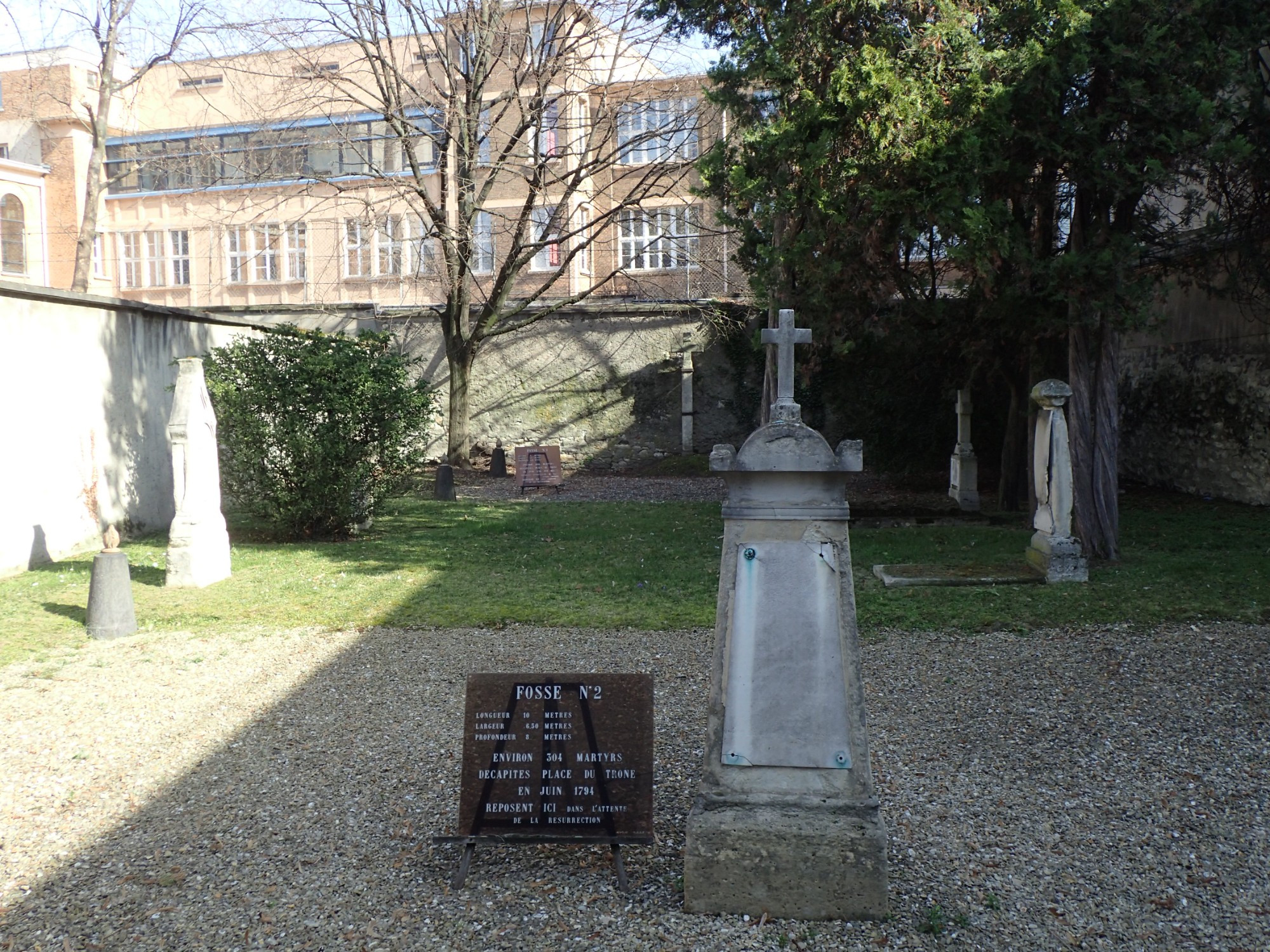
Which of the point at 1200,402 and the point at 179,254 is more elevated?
the point at 179,254

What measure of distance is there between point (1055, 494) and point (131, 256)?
3212cm

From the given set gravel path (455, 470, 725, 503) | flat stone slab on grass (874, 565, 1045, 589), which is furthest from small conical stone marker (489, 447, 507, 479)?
flat stone slab on grass (874, 565, 1045, 589)

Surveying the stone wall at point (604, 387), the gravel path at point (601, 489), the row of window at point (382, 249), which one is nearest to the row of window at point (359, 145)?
the row of window at point (382, 249)

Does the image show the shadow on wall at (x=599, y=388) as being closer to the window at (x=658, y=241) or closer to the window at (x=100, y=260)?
the window at (x=658, y=241)

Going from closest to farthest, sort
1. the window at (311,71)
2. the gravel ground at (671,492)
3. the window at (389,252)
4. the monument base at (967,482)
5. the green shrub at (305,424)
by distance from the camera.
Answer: the green shrub at (305,424) < the monument base at (967,482) < the gravel ground at (671,492) < the window at (311,71) < the window at (389,252)

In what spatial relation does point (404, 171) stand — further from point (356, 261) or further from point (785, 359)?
point (785, 359)

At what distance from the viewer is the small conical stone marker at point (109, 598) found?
7.64 metres

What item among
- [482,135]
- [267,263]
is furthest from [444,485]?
[267,263]

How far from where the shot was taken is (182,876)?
154 inches

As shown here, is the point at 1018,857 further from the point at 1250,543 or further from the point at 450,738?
the point at 1250,543

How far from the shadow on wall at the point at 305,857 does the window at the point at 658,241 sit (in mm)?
16089

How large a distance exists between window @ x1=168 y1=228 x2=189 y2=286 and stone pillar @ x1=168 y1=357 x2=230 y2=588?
25671 mm

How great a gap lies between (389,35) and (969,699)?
15.7 m

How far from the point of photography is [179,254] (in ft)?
108
